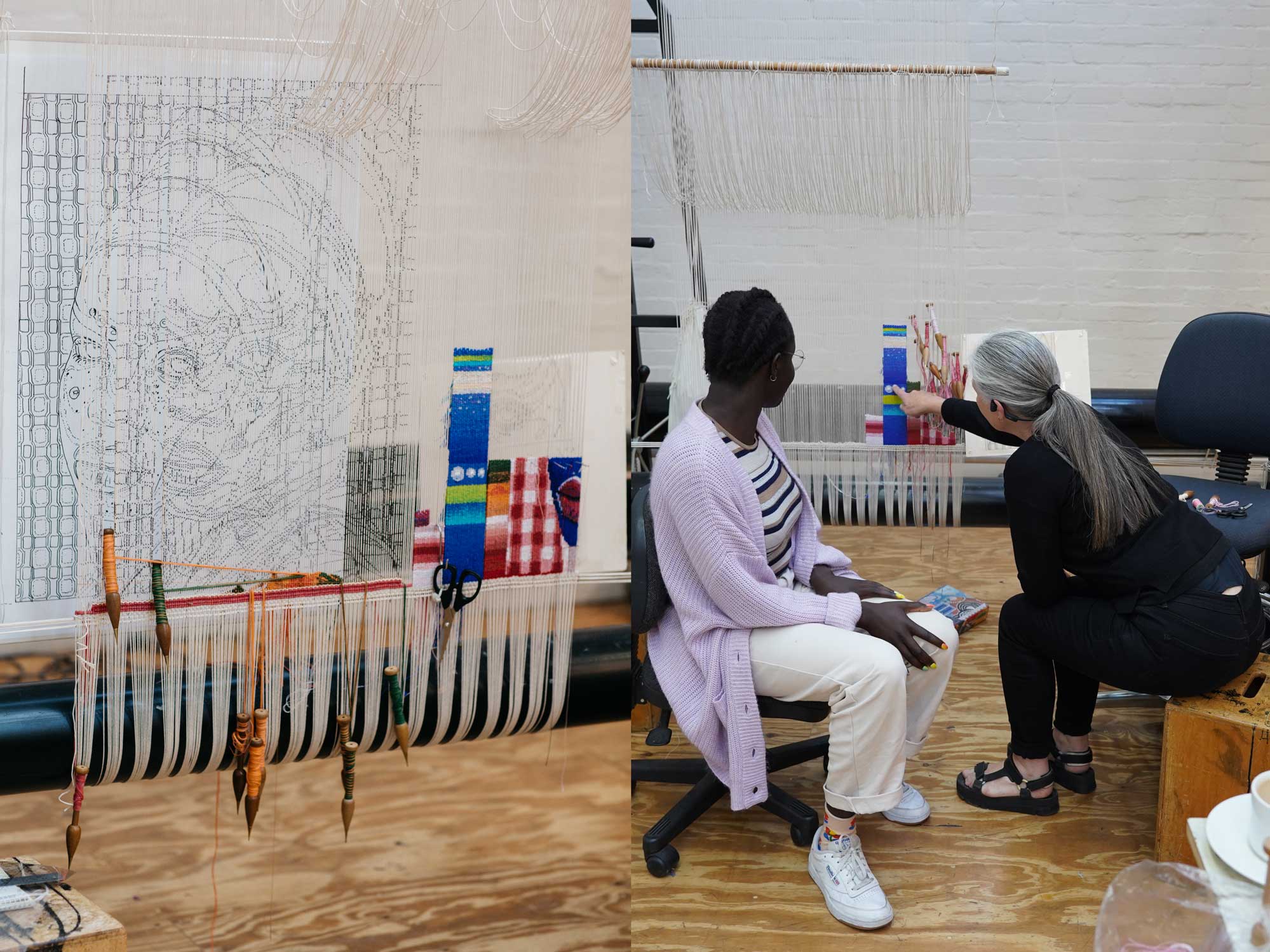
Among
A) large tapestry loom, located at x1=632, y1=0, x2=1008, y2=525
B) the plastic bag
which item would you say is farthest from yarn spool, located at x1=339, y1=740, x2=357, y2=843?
large tapestry loom, located at x1=632, y1=0, x2=1008, y2=525

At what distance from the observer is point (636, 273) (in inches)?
171

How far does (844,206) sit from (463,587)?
1.80 meters

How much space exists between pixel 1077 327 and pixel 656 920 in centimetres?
361

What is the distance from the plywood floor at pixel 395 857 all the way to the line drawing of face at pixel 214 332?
65 centimetres

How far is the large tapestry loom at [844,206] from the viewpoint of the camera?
2771 mm

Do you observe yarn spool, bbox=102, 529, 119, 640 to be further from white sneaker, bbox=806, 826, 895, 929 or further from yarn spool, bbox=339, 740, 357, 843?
white sneaker, bbox=806, 826, 895, 929

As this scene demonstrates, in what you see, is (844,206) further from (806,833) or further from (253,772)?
→ (253,772)

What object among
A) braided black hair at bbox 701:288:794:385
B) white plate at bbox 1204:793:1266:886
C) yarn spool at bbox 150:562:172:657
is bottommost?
white plate at bbox 1204:793:1266:886

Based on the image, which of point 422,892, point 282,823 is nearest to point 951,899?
point 422,892

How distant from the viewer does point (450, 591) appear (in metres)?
1.51

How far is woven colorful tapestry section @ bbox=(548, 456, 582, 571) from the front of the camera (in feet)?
4.99

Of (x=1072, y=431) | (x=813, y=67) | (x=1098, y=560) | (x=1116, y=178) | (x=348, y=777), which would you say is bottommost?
(x=348, y=777)

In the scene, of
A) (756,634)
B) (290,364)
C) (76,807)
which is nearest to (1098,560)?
(756,634)

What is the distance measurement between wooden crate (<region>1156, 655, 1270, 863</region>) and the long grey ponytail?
346 mm
